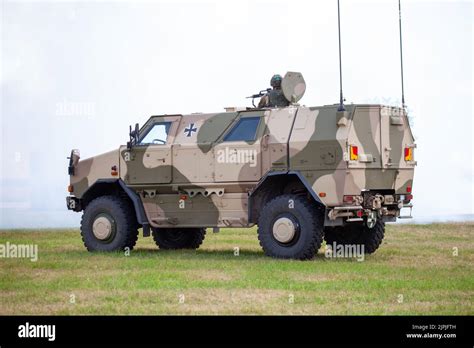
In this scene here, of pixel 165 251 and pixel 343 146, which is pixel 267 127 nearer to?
pixel 343 146

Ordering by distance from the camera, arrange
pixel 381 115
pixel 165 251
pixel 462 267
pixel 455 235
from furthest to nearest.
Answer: pixel 455 235
pixel 165 251
pixel 381 115
pixel 462 267

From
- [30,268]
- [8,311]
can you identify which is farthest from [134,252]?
[8,311]

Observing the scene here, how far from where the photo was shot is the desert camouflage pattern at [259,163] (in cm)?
1686

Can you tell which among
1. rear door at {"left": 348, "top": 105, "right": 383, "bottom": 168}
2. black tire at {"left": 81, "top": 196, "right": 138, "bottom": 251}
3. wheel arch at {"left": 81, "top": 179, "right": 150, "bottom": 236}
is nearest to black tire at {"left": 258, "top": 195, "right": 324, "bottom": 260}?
rear door at {"left": 348, "top": 105, "right": 383, "bottom": 168}

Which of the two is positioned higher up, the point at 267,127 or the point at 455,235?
the point at 267,127

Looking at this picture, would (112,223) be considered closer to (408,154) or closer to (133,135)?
(133,135)

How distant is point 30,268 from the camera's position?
16.5m

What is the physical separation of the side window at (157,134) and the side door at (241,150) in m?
1.50

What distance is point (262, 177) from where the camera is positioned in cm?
1766

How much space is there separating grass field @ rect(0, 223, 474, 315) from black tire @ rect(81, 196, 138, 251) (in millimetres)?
434

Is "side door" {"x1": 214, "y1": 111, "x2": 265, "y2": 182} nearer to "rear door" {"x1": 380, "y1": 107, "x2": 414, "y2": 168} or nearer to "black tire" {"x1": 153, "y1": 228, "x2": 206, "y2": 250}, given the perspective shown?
"rear door" {"x1": 380, "y1": 107, "x2": 414, "y2": 168}

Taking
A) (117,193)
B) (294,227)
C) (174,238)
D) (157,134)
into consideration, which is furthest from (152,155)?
(294,227)

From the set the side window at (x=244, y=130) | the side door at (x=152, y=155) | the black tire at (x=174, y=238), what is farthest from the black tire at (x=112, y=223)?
the side window at (x=244, y=130)
